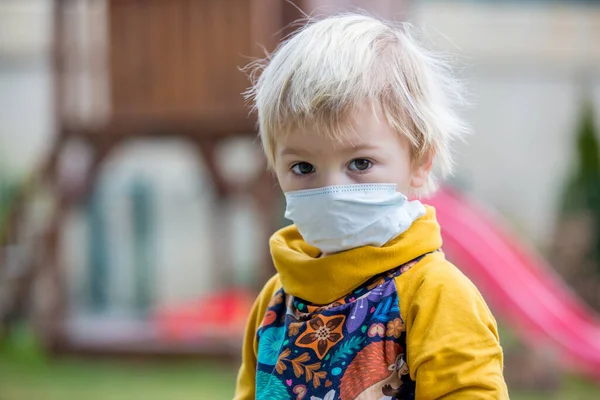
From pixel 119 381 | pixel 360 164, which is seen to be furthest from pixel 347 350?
pixel 119 381

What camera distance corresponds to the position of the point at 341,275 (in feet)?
5.87

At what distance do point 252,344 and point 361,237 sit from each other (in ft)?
1.44

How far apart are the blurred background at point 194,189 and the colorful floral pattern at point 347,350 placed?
2.10 m

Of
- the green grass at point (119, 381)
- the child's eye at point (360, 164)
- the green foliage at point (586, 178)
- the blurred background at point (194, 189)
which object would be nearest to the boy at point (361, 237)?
the child's eye at point (360, 164)

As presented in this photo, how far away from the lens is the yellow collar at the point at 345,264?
1.78 metres

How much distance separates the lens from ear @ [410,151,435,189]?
191cm

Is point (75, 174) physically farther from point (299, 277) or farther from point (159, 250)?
point (299, 277)

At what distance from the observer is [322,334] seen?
1787 millimetres

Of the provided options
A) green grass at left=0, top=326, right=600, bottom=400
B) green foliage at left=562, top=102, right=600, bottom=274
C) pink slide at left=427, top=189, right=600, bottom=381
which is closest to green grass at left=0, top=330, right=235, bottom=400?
green grass at left=0, top=326, right=600, bottom=400

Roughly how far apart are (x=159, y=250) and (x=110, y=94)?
3.09 m

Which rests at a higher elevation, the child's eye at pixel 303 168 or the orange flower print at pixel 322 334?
the child's eye at pixel 303 168

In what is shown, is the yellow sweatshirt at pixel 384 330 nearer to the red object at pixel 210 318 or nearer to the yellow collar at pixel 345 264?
the yellow collar at pixel 345 264

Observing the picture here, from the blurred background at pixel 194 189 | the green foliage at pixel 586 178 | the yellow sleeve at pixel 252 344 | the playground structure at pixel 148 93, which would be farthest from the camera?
the green foliage at pixel 586 178

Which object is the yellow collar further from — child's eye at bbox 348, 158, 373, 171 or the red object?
the red object
